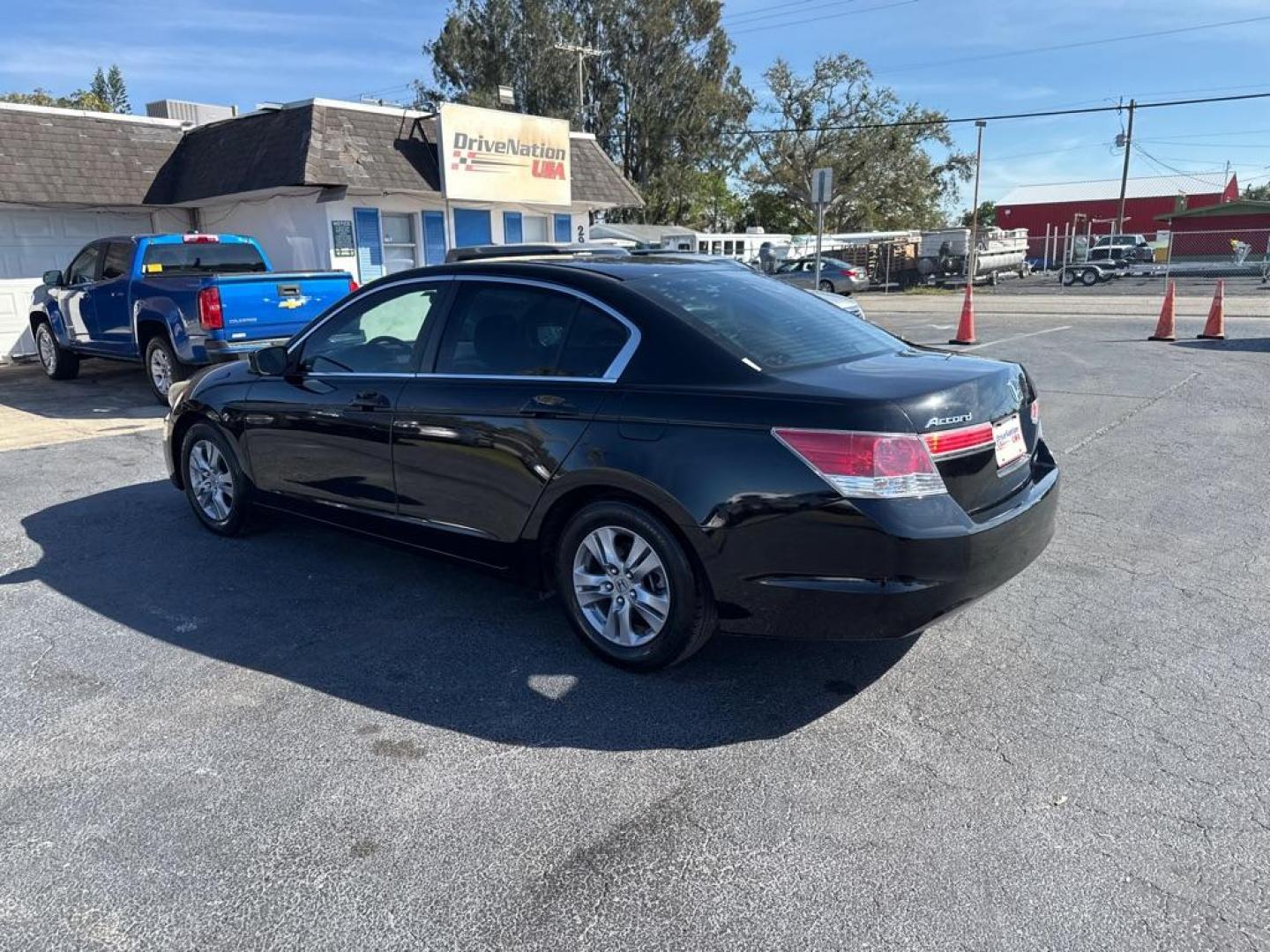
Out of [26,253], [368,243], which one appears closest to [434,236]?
[368,243]

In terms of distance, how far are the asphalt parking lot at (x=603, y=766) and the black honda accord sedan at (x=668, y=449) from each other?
0.44 m

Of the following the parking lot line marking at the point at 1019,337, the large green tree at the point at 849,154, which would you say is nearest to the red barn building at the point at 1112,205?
the large green tree at the point at 849,154

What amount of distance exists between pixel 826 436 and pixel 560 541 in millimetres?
1279

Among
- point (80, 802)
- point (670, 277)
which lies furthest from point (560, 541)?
point (80, 802)

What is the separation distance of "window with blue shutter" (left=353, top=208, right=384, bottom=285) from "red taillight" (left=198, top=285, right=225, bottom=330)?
19.8 ft

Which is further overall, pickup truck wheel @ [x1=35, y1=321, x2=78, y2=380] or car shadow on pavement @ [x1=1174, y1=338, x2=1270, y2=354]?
car shadow on pavement @ [x1=1174, y1=338, x2=1270, y2=354]

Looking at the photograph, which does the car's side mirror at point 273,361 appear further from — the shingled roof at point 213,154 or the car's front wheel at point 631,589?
the shingled roof at point 213,154

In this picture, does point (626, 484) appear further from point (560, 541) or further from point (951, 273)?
point (951, 273)

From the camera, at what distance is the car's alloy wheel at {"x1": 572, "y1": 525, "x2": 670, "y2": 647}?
3604 mm

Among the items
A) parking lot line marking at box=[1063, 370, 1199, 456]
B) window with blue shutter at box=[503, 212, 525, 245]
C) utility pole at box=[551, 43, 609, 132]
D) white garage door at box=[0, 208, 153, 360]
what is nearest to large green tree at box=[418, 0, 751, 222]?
utility pole at box=[551, 43, 609, 132]

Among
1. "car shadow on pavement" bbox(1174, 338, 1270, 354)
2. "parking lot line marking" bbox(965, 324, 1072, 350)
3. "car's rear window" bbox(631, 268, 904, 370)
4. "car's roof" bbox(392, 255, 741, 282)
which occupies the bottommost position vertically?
"parking lot line marking" bbox(965, 324, 1072, 350)

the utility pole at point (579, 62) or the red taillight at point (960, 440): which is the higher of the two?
the utility pole at point (579, 62)

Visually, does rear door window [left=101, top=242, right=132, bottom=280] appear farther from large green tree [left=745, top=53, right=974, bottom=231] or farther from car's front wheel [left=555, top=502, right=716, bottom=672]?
large green tree [left=745, top=53, right=974, bottom=231]

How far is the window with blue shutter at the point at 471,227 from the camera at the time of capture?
17.2 meters
